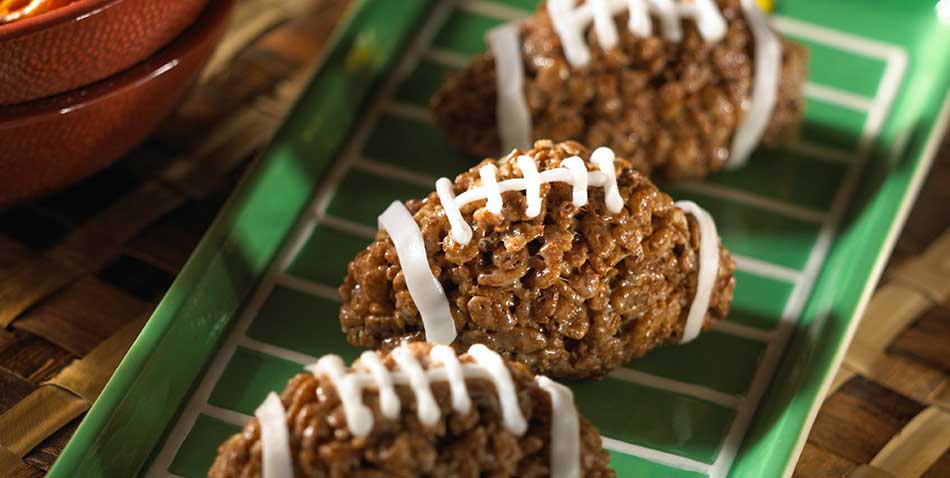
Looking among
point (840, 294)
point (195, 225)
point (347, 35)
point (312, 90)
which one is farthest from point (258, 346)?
point (840, 294)

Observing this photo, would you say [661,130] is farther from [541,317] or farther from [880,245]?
[541,317]

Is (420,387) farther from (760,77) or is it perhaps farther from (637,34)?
(760,77)

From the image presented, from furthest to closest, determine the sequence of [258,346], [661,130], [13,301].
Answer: [661,130] < [13,301] < [258,346]

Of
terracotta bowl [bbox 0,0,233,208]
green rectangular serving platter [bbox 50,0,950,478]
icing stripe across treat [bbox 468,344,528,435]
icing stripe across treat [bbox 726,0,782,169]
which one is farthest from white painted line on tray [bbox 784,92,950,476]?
terracotta bowl [bbox 0,0,233,208]

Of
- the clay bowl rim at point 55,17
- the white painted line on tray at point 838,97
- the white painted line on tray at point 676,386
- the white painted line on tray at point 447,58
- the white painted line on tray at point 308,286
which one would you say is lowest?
the white painted line on tray at point 308,286

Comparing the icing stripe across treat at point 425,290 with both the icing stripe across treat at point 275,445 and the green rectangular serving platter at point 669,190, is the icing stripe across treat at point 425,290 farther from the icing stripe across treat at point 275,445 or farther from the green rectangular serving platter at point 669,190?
the icing stripe across treat at point 275,445

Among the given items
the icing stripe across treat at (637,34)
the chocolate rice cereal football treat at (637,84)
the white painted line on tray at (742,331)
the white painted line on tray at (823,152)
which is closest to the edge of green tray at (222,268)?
the chocolate rice cereal football treat at (637,84)
